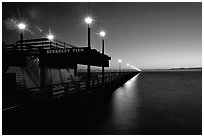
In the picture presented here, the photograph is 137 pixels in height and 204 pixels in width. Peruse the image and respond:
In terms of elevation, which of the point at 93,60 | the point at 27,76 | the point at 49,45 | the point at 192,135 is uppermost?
the point at 49,45

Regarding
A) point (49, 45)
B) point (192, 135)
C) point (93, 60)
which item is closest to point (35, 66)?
point (49, 45)

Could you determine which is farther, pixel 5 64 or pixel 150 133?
pixel 5 64

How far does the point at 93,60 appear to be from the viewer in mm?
18188

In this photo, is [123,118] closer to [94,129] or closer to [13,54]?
[94,129]

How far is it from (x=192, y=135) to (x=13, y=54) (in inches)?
560

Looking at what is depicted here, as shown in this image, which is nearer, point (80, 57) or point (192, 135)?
point (192, 135)

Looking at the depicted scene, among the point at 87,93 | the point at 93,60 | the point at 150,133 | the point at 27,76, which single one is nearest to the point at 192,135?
the point at 150,133

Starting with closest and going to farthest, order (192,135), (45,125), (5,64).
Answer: (192,135) → (45,125) → (5,64)

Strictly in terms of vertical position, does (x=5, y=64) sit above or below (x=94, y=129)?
above

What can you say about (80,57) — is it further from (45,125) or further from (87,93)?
(45,125)

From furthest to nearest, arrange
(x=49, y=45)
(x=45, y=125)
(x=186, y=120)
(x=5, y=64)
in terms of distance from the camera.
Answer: (x=49, y=45) → (x=5, y=64) → (x=186, y=120) → (x=45, y=125)

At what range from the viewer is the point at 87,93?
15.1 meters

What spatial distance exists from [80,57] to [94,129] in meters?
9.39

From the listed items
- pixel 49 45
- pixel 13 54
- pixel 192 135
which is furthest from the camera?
pixel 49 45
